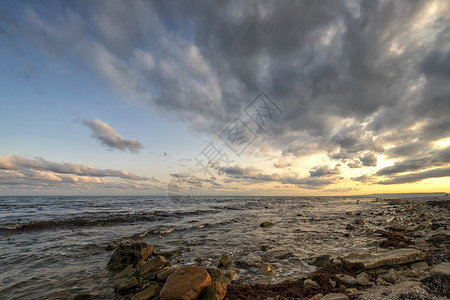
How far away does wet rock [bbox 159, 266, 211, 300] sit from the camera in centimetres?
563

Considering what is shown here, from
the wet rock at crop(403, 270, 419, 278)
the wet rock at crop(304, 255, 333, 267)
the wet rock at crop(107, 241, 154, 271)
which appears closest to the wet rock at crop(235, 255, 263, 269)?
the wet rock at crop(304, 255, 333, 267)

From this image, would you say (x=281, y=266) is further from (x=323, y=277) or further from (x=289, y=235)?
(x=289, y=235)

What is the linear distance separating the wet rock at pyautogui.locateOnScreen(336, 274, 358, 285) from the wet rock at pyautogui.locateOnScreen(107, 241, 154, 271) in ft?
27.3

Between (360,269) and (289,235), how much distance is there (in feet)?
27.3

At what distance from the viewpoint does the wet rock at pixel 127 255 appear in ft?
31.1

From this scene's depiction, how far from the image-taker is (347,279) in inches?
268

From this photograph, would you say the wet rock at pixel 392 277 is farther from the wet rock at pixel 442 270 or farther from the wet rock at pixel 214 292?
the wet rock at pixel 214 292

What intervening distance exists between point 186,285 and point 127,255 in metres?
5.40

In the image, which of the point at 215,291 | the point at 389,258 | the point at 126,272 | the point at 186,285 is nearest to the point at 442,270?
the point at 389,258

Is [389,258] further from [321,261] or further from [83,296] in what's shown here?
[83,296]

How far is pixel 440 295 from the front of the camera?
5.10m

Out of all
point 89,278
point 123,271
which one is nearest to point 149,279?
point 123,271

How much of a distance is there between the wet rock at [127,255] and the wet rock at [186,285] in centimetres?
468

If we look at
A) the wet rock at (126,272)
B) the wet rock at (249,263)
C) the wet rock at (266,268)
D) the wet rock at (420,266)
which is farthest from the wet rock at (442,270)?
the wet rock at (126,272)
